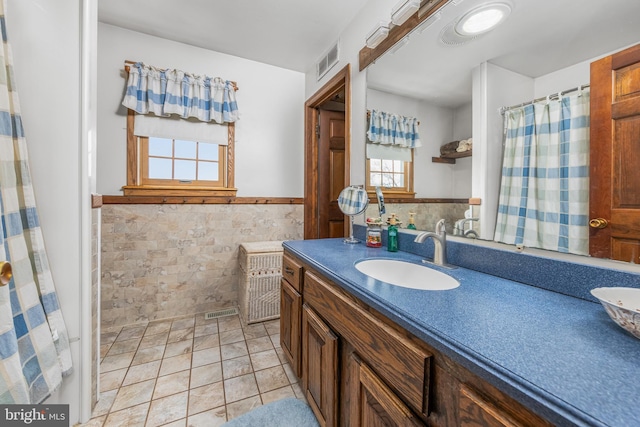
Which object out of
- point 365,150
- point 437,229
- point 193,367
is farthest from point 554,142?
point 193,367

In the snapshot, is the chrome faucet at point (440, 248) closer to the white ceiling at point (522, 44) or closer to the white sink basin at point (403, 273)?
the white sink basin at point (403, 273)

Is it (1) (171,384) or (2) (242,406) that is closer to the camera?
(2) (242,406)

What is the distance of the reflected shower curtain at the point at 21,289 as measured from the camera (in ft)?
2.89

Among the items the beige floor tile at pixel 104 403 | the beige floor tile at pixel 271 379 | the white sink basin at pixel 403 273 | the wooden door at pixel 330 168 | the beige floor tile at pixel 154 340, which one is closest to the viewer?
the white sink basin at pixel 403 273

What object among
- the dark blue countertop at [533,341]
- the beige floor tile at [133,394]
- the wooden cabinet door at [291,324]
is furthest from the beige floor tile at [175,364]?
the dark blue countertop at [533,341]

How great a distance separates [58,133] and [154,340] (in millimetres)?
1641

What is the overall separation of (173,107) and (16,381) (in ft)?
6.70

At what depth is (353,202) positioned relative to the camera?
5.94ft

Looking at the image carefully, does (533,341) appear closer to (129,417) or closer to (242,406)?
(242,406)

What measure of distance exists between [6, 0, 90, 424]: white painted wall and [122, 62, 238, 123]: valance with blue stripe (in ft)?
3.43

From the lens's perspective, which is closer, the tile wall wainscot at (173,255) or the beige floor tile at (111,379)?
the beige floor tile at (111,379)

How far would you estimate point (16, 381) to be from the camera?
89 centimetres

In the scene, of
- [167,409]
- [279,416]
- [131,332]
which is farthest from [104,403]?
[279,416]

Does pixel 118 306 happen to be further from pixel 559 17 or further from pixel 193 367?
pixel 559 17
